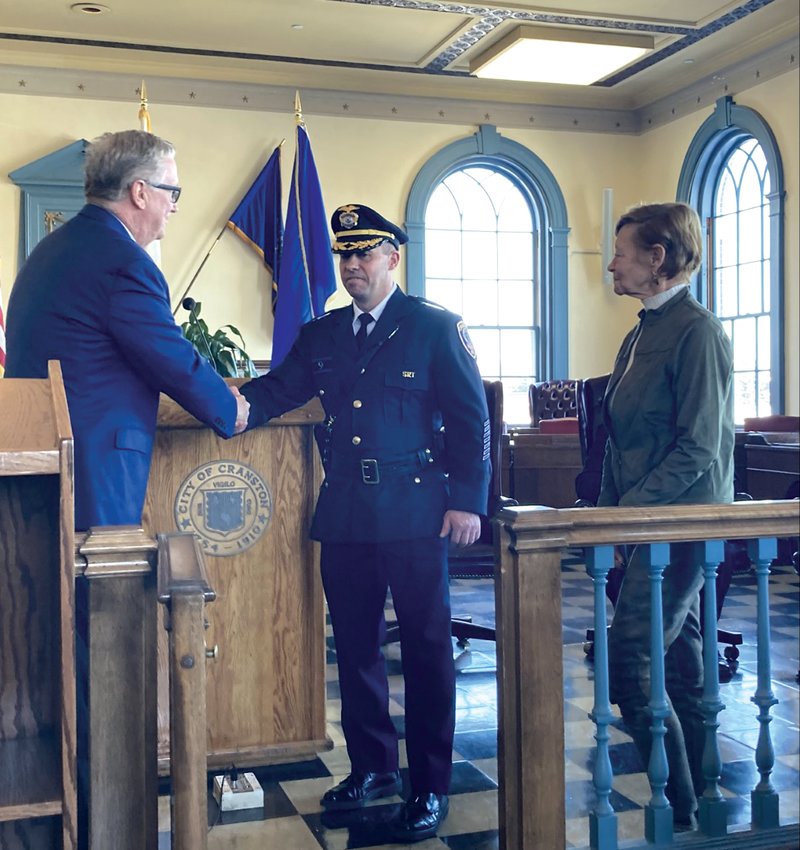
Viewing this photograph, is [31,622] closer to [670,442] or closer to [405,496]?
[405,496]

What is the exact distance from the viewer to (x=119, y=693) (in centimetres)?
161

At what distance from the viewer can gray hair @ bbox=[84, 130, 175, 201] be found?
255 cm

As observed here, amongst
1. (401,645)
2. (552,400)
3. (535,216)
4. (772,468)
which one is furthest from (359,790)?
(535,216)

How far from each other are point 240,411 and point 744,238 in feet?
24.8

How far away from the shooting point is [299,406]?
299 centimetres

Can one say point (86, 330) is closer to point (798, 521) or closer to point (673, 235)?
point (673, 235)

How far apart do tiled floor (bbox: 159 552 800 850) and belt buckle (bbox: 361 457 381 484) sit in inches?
33.2

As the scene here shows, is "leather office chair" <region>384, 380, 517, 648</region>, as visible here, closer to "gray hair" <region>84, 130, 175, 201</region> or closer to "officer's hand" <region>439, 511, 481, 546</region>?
"officer's hand" <region>439, 511, 481, 546</region>

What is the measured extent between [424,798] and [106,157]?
170 cm

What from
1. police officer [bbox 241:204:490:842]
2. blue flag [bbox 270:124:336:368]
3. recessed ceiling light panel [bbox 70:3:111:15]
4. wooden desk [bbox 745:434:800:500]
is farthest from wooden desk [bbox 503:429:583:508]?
recessed ceiling light panel [bbox 70:3:111:15]

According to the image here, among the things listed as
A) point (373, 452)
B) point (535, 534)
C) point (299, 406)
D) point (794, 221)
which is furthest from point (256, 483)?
point (794, 221)

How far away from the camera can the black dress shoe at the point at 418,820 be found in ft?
8.57

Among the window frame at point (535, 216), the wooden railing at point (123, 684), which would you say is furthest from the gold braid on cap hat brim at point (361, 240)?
the window frame at point (535, 216)

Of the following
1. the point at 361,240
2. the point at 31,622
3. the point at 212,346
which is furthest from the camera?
the point at 212,346
